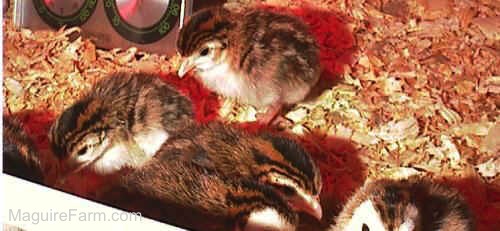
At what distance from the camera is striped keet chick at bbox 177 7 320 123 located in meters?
0.84

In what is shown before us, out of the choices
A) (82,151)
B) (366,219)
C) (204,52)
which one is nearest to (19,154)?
(82,151)

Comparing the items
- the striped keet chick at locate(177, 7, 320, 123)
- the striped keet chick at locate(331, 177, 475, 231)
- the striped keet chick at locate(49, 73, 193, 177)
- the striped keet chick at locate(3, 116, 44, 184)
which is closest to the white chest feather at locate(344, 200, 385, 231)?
the striped keet chick at locate(331, 177, 475, 231)

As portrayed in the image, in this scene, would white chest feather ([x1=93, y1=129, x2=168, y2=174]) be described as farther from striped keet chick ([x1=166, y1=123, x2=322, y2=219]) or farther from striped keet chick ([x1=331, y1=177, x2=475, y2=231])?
striped keet chick ([x1=331, y1=177, x2=475, y2=231])

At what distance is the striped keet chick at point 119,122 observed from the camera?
96 centimetres

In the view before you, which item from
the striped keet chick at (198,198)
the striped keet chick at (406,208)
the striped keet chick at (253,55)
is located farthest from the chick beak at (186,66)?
the striped keet chick at (406,208)

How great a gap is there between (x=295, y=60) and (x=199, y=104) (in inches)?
6.5

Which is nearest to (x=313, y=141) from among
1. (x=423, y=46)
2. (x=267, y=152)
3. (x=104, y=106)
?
(x=267, y=152)

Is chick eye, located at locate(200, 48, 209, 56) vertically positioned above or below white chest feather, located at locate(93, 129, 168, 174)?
above

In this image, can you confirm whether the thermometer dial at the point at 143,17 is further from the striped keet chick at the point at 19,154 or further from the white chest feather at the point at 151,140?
the striped keet chick at the point at 19,154

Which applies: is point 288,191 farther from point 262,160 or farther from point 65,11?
point 65,11

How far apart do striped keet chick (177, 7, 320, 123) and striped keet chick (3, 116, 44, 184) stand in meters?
0.33

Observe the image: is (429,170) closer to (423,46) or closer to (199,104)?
(423,46)

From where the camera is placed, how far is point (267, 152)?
0.86 meters

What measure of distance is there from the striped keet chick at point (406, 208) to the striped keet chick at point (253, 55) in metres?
0.15
